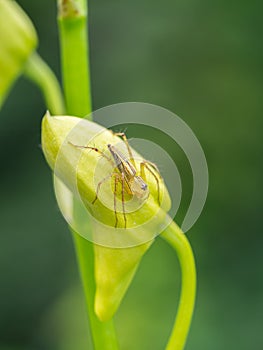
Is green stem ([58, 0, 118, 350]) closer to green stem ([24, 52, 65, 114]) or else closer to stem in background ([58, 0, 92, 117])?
stem in background ([58, 0, 92, 117])

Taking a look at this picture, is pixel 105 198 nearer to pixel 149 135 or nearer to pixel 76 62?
pixel 76 62

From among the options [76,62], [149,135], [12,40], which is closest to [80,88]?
[76,62]

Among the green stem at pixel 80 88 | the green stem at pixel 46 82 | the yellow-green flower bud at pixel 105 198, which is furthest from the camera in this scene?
the green stem at pixel 46 82

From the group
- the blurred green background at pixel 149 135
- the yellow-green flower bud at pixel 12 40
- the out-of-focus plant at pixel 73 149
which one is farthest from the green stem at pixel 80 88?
the blurred green background at pixel 149 135

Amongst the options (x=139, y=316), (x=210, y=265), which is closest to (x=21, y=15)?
(x=139, y=316)

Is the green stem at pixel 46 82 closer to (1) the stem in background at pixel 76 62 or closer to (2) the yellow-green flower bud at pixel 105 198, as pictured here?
(1) the stem in background at pixel 76 62

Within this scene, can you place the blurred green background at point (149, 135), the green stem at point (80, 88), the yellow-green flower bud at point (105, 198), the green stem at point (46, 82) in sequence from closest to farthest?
the yellow-green flower bud at point (105, 198)
the green stem at point (80, 88)
the green stem at point (46, 82)
the blurred green background at point (149, 135)

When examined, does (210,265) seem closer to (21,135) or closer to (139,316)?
(139,316)

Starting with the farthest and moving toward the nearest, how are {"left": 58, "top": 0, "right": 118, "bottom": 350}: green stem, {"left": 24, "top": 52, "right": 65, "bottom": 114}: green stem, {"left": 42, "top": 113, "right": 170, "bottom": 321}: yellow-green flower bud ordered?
{"left": 24, "top": 52, "right": 65, "bottom": 114}: green stem, {"left": 58, "top": 0, "right": 118, "bottom": 350}: green stem, {"left": 42, "top": 113, "right": 170, "bottom": 321}: yellow-green flower bud

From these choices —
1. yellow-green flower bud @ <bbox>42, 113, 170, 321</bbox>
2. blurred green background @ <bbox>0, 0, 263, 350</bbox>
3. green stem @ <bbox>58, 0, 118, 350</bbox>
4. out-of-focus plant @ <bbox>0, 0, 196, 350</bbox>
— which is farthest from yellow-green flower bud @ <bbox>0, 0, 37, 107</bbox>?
blurred green background @ <bbox>0, 0, 263, 350</bbox>
